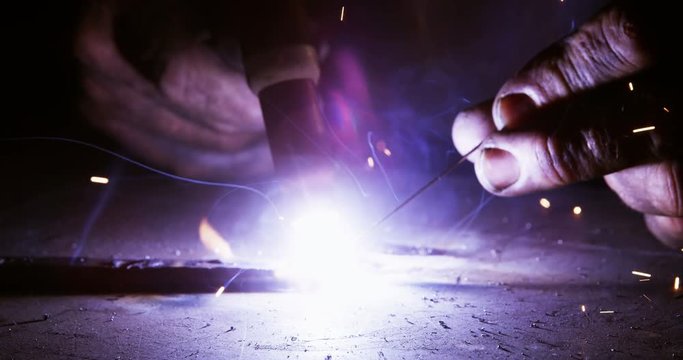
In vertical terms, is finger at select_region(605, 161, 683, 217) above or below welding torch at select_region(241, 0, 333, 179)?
below

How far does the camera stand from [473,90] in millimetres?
6168

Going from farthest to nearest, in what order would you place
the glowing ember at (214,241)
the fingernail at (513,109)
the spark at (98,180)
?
the spark at (98,180), the glowing ember at (214,241), the fingernail at (513,109)

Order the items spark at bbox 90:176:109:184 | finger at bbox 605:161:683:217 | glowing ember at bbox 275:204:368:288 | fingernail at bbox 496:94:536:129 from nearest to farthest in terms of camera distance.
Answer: finger at bbox 605:161:683:217
fingernail at bbox 496:94:536:129
glowing ember at bbox 275:204:368:288
spark at bbox 90:176:109:184

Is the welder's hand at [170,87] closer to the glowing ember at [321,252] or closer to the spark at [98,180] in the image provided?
the spark at [98,180]

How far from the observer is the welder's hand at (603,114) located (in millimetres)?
2439

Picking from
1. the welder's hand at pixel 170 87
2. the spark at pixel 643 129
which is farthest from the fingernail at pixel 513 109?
the welder's hand at pixel 170 87

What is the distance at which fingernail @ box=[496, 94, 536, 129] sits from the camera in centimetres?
287

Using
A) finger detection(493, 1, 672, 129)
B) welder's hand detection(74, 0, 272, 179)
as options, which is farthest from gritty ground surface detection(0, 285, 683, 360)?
welder's hand detection(74, 0, 272, 179)

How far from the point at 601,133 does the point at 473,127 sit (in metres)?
0.81

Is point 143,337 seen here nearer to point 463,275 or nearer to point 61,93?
point 463,275

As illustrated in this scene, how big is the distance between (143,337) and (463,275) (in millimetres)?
2144

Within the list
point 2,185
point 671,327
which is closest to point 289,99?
point 671,327

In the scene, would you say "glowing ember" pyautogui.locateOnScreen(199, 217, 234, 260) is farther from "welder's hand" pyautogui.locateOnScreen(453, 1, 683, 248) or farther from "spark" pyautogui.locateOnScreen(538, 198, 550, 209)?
"spark" pyautogui.locateOnScreen(538, 198, 550, 209)

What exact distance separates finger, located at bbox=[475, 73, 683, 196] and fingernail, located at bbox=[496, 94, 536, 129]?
71mm
